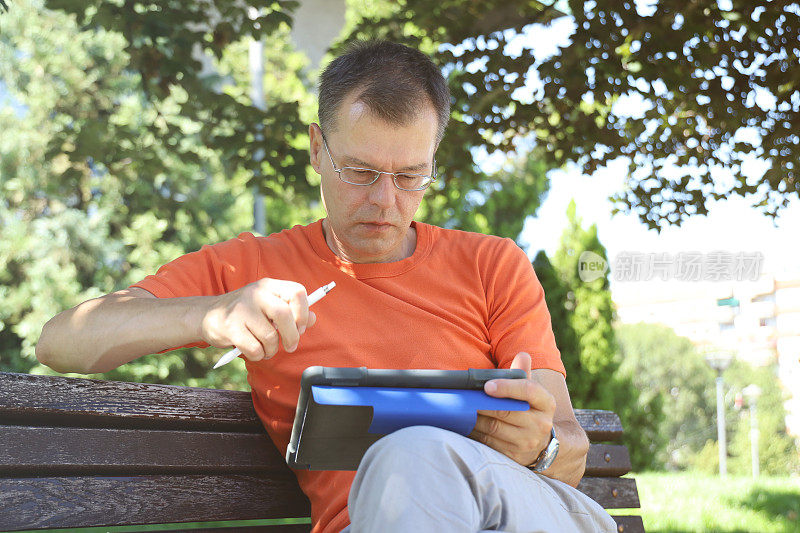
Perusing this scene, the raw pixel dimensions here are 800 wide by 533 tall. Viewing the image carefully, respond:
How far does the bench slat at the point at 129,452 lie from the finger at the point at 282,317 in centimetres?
64

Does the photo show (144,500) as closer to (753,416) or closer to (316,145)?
(316,145)

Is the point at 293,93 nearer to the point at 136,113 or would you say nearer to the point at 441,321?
the point at 136,113

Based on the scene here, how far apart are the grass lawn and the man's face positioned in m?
3.98

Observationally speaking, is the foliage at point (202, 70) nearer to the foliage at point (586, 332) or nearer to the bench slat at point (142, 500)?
the bench slat at point (142, 500)

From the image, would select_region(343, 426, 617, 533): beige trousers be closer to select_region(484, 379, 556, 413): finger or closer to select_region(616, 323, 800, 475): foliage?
select_region(484, 379, 556, 413): finger

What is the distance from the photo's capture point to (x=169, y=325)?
5.68 ft

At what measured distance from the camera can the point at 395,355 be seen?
2.00m

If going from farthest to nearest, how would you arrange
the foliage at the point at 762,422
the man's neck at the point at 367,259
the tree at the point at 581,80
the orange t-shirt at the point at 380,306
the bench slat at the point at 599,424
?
the foliage at the point at 762,422 < the tree at the point at 581,80 < the bench slat at the point at 599,424 < the man's neck at the point at 367,259 < the orange t-shirt at the point at 380,306

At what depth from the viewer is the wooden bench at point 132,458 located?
179cm

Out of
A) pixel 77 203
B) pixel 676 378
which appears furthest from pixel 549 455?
pixel 676 378

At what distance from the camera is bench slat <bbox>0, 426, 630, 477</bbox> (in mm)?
1796

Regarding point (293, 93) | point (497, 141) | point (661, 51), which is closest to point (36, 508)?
point (661, 51)

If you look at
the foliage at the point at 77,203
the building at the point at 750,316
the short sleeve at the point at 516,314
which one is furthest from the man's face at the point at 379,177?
the building at the point at 750,316

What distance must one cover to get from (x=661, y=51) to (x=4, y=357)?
900 centimetres
